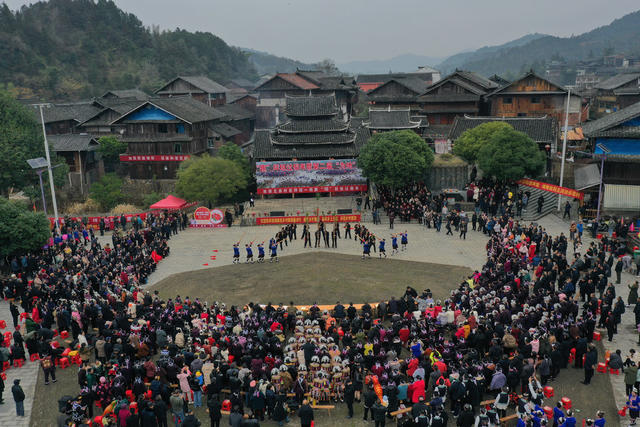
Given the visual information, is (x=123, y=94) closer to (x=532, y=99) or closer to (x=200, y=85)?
(x=200, y=85)

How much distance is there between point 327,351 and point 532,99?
56371 mm

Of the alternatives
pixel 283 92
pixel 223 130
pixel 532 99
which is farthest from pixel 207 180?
pixel 283 92

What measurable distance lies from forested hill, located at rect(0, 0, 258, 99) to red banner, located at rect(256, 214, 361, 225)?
59427 millimetres

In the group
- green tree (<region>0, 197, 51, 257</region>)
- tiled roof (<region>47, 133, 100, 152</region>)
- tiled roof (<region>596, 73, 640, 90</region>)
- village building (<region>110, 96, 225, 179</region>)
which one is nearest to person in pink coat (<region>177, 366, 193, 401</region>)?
green tree (<region>0, 197, 51, 257</region>)

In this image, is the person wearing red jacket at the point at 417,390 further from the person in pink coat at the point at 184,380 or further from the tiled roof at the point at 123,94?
the tiled roof at the point at 123,94

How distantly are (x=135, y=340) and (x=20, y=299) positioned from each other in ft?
36.2

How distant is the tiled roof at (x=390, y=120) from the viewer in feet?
193

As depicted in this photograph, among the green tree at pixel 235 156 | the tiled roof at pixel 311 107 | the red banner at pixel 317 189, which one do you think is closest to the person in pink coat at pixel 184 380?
the red banner at pixel 317 189

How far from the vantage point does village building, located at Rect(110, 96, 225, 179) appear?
55000 millimetres

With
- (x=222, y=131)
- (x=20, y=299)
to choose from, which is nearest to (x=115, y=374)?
(x=20, y=299)

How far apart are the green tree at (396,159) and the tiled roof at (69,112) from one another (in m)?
37.3

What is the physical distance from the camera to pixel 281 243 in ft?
116

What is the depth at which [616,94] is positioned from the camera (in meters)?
74.0

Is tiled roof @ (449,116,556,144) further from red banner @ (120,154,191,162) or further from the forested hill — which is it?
the forested hill
